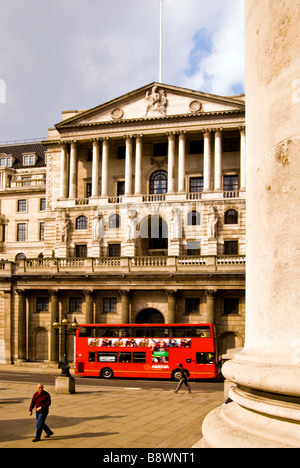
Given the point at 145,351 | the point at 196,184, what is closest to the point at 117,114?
the point at 196,184

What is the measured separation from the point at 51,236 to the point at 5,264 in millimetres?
8310

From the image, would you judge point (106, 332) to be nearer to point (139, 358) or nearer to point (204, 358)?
point (139, 358)

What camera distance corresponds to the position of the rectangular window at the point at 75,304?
51656mm

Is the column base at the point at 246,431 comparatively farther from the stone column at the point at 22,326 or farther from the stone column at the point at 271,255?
the stone column at the point at 22,326

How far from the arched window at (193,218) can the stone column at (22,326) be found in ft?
63.2

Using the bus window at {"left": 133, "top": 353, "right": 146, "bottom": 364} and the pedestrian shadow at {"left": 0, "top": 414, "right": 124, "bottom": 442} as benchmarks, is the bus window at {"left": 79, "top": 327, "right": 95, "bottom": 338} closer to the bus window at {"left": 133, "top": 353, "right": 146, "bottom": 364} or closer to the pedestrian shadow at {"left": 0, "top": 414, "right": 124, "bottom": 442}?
the bus window at {"left": 133, "top": 353, "right": 146, "bottom": 364}

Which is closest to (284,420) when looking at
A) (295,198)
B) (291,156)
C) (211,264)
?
(295,198)

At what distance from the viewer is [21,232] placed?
2859 inches

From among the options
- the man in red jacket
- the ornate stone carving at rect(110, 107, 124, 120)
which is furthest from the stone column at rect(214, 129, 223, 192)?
the man in red jacket

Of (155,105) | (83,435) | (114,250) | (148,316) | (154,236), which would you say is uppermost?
(155,105)

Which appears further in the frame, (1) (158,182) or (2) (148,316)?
(1) (158,182)

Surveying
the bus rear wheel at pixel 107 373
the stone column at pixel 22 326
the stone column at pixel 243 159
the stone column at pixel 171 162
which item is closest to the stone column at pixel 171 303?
the bus rear wheel at pixel 107 373

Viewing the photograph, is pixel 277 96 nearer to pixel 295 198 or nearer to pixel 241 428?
pixel 295 198

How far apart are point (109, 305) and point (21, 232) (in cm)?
2722
